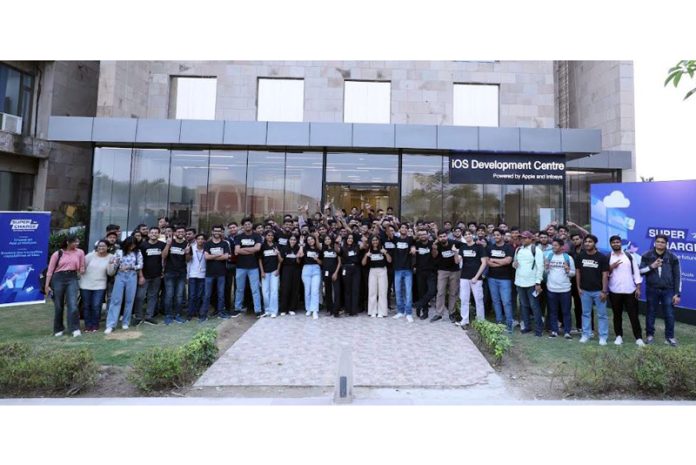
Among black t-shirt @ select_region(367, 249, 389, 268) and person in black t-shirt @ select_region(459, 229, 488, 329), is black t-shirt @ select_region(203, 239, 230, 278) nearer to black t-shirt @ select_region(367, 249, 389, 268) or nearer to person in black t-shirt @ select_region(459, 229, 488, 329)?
black t-shirt @ select_region(367, 249, 389, 268)

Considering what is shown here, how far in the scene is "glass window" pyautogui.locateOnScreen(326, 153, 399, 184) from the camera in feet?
46.5

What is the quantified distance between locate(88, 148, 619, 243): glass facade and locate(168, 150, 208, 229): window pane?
0.11 ft

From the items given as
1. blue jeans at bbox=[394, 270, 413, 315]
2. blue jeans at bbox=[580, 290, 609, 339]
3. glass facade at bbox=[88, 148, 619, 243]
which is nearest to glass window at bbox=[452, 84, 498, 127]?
glass facade at bbox=[88, 148, 619, 243]

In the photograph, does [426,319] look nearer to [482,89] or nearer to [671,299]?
[671,299]

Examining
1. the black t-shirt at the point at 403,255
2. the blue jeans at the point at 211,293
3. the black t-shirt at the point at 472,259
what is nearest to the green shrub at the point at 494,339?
the black t-shirt at the point at 472,259

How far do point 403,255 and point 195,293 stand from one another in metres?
4.92

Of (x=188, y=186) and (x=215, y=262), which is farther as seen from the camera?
(x=188, y=186)

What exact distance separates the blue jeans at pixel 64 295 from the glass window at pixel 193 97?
12187 mm

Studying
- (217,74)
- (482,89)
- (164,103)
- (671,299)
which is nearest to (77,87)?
(164,103)

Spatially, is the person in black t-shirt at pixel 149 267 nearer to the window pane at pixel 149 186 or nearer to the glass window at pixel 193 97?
the window pane at pixel 149 186

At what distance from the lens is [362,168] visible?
14.3m

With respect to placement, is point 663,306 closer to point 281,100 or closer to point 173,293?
point 173,293

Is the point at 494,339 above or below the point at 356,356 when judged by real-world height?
above

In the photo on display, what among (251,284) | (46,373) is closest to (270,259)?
(251,284)
